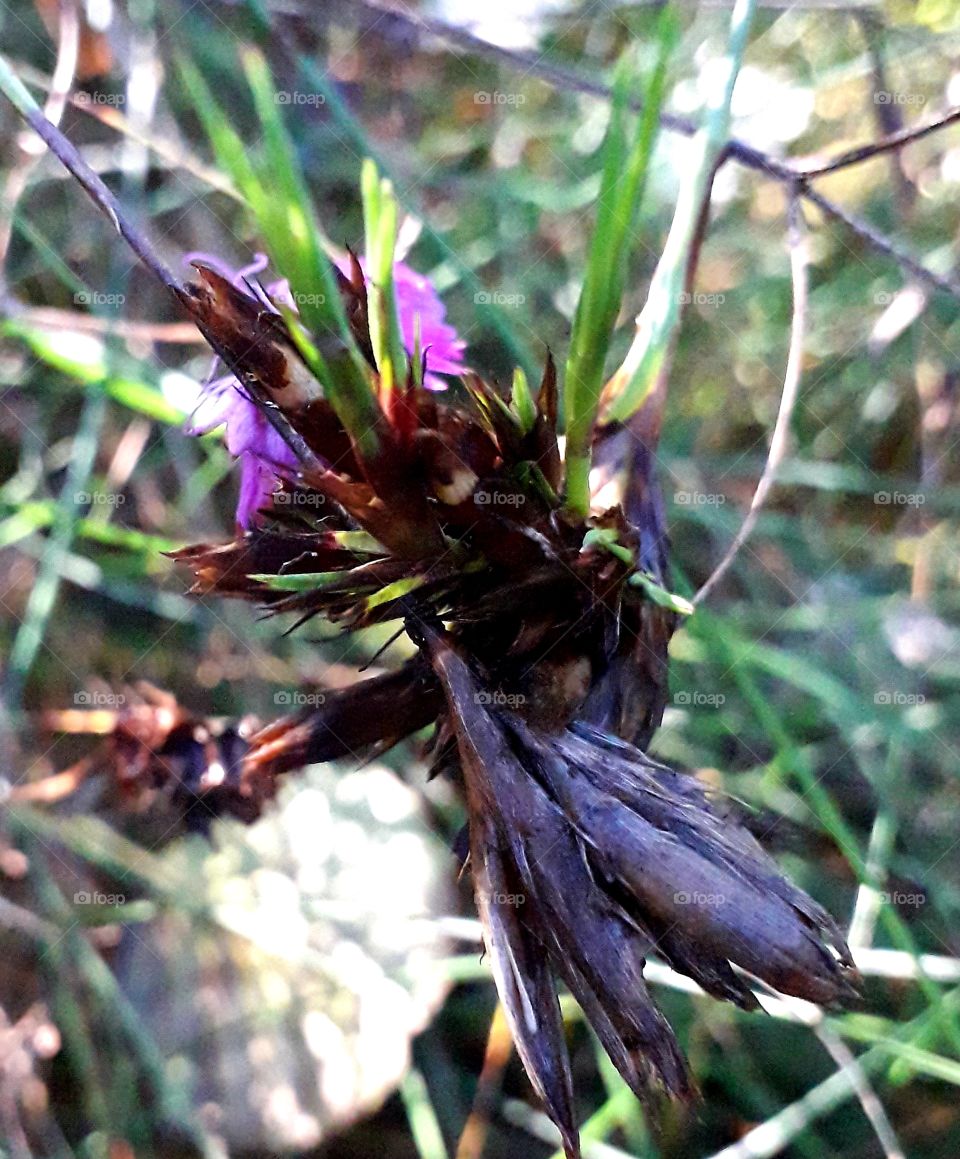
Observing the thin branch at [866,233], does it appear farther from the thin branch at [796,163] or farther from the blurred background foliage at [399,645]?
the blurred background foliage at [399,645]

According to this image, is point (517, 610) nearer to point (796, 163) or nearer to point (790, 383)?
point (790, 383)

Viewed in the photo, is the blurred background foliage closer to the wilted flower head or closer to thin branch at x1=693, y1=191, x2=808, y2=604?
thin branch at x1=693, y1=191, x2=808, y2=604

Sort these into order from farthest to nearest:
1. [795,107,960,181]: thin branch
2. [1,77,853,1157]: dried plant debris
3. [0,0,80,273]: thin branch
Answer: [0,0,80,273]: thin branch < [795,107,960,181]: thin branch < [1,77,853,1157]: dried plant debris

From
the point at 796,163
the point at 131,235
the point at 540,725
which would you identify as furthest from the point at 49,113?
the point at 540,725

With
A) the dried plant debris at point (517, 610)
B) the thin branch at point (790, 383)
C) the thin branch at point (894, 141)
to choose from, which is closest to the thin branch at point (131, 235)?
the dried plant debris at point (517, 610)

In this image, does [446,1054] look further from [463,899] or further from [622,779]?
[622,779]

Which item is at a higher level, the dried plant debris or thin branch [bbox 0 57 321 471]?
thin branch [bbox 0 57 321 471]

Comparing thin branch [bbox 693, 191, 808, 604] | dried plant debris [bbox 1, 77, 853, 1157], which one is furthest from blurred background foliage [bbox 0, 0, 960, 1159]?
dried plant debris [bbox 1, 77, 853, 1157]
